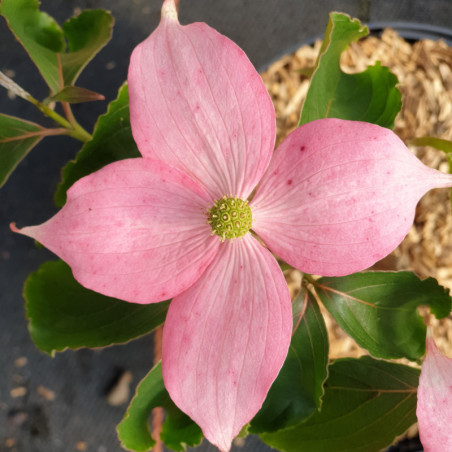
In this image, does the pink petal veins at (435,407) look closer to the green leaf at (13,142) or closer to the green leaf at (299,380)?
the green leaf at (299,380)

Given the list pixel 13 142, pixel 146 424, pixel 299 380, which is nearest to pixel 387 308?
pixel 299 380

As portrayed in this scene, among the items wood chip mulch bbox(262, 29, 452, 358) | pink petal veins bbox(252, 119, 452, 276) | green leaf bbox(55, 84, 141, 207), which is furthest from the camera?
wood chip mulch bbox(262, 29, 452, 358)

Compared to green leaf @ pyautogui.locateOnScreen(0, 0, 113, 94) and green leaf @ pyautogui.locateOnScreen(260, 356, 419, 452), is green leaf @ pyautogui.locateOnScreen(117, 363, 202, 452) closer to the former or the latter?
green leaf @ pyautogui.locateOnScreen(260, 356, 419, 452)

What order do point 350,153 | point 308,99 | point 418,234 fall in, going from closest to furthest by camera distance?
point 350,153 < point 308,99 < point 418,234

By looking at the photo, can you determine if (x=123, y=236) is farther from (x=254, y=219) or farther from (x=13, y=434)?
(x=13, y=434)

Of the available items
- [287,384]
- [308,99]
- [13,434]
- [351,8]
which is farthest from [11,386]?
[351,8]

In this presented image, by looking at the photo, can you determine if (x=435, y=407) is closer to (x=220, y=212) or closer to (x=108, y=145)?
(x=220, y=212)

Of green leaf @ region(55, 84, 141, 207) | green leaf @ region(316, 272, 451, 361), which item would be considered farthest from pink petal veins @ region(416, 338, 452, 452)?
green leaf @ region(55, 84, 141, 207)
